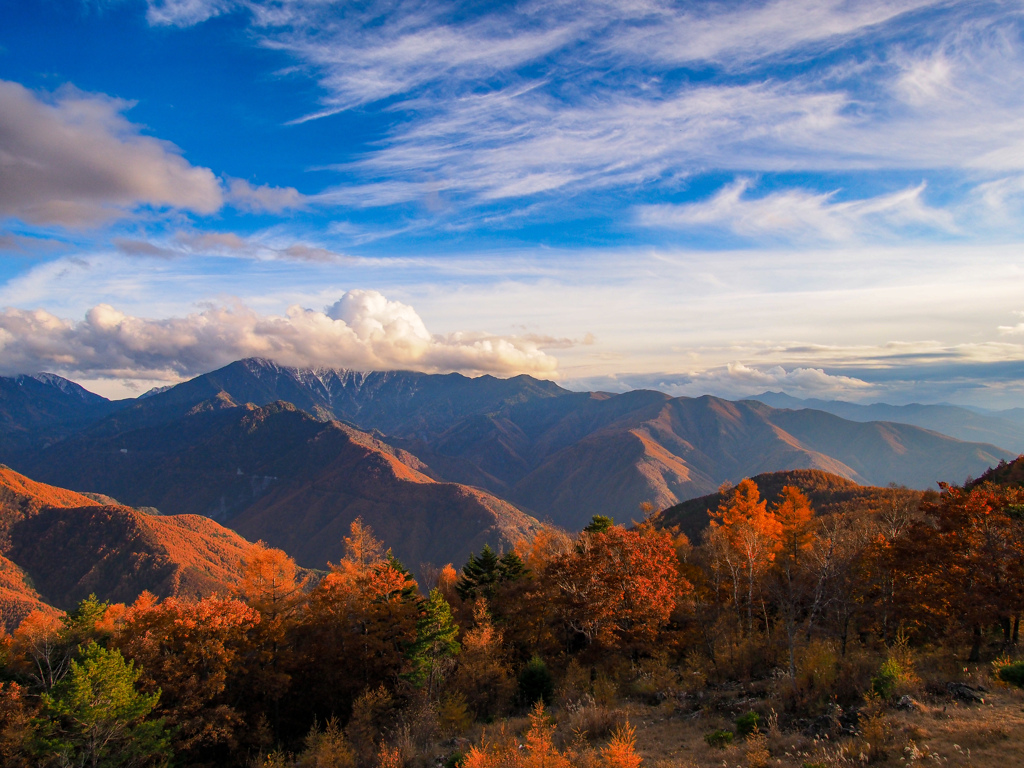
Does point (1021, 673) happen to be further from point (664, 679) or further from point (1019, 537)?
point (664, 679)

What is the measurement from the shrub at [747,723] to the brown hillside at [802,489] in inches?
3921

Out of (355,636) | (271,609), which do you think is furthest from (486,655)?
(271,609)

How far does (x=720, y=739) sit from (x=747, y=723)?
1.55m

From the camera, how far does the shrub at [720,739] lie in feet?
69.1

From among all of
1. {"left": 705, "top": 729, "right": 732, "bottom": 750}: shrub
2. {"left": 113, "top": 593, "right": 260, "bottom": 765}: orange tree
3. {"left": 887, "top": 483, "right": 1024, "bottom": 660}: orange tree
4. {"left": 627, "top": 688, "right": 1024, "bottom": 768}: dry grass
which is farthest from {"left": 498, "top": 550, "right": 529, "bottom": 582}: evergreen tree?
{"left": 705, "top": 729, "right": 732, "bottom": 750}: shrub

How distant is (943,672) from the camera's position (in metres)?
24.9

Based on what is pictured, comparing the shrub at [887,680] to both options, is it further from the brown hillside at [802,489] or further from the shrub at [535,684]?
the brown hillside at [802,489]

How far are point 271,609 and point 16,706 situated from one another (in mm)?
17688

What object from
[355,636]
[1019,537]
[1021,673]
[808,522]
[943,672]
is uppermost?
[1019,537]

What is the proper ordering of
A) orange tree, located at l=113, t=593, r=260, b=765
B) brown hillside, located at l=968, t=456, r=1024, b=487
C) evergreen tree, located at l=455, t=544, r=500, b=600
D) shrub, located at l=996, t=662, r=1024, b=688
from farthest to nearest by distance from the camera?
brown hillside, located at l=968, t=456, r=1024, b=487 → evergreen tree, located at l=455, t=544, r=500, b=600 → orange tree, located at l=113, t=593, r=260, b=765 → shrub, located at l=996, t=662, r=1024, b=688

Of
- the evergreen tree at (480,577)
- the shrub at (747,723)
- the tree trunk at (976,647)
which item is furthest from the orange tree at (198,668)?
the tree trunk at (976,647)

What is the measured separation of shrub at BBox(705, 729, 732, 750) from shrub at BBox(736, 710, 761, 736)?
0.78m

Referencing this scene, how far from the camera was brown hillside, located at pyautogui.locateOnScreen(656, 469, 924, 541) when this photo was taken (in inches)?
5005

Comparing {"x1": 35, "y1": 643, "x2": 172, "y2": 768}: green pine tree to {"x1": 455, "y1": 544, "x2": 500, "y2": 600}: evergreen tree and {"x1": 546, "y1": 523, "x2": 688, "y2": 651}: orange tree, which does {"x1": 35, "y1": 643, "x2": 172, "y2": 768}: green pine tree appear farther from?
{"x1": 546, "y1": 523, "x2": 688, "y2": 651}: orange tree
